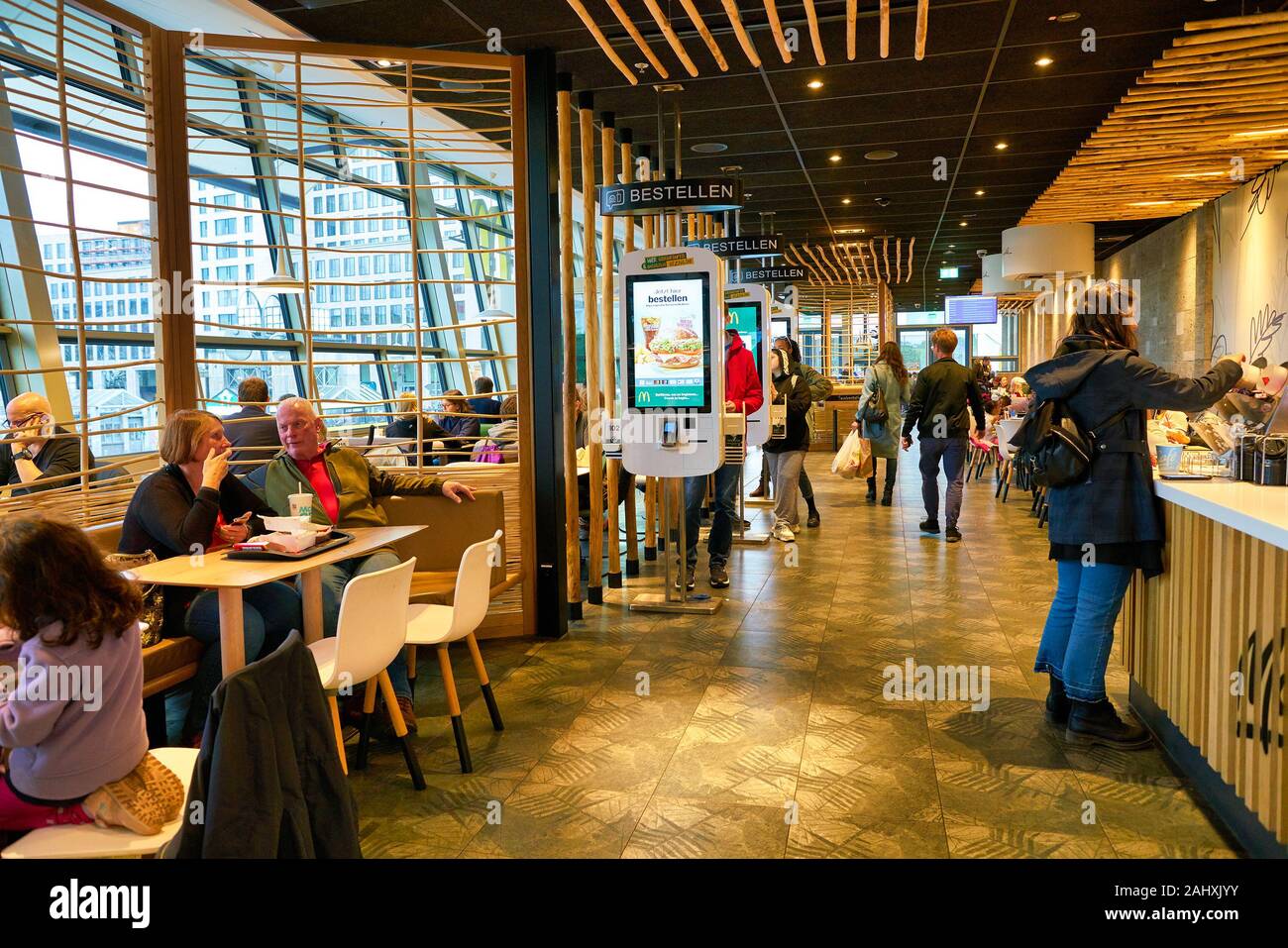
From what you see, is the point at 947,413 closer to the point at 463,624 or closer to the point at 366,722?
the point at 463,624

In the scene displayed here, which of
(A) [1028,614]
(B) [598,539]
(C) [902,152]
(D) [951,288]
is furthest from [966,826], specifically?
(D) [951,288]

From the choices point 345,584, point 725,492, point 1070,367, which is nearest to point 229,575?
point 345,584

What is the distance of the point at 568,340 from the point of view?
6074 millimetres

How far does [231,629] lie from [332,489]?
1.32 metres

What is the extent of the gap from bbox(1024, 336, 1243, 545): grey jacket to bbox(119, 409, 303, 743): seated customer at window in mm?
3272

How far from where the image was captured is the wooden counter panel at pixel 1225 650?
2.73m

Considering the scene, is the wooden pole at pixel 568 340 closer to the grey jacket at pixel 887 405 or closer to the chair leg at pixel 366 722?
the chair leg at pixel 366 722

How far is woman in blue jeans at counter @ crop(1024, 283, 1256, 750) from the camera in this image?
3711 mm

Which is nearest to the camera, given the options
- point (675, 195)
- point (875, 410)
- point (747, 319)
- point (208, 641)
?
point (208, 641)

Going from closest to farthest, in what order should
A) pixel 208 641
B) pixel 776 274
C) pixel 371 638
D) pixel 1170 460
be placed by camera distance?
1. pixel 371 638
2. pixel 208 641
3. pixel 1170 460
4. pixel 776 274

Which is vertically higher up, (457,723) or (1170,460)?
(1170,460)

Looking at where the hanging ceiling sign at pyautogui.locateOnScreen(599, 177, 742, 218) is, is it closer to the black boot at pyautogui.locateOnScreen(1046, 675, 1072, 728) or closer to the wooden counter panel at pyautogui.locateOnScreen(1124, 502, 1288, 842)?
the wooden counter panel at pyautogui.locateOnScreen(1124, 502, 1288, 842)

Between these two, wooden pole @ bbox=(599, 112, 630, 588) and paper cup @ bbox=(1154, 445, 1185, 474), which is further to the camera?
Result: wooden pole @ bbox=(599, 112, 630, 588)

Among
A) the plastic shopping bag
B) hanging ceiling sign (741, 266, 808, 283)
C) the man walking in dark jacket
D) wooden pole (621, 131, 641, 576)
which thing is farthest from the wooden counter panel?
hanging ceiling sign (741, 266, 808, 283)
